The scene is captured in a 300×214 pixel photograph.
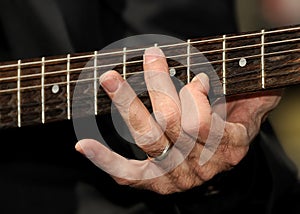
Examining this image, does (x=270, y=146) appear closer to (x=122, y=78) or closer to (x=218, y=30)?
(x=218, y=30)

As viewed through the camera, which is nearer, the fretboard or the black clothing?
the fretboard

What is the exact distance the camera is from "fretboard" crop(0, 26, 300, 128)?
3.27 ft

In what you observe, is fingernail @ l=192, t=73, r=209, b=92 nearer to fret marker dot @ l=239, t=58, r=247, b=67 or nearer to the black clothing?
fret marker dot @ l=239, t=58, r=247, b=67

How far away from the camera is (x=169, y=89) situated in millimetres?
1019

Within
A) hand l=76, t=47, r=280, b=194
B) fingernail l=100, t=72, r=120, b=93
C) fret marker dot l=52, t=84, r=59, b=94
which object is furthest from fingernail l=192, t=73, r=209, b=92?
fret marker dot l=52, t=84, r=59, b=94

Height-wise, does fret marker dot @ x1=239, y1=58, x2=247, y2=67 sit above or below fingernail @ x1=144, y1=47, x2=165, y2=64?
below

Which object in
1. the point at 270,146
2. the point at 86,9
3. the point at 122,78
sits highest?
the point at 86,9

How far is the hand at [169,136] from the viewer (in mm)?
1016

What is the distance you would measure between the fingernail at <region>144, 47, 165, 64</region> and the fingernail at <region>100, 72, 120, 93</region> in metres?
0.05

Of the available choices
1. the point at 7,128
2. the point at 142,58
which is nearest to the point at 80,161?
the point at 7,128

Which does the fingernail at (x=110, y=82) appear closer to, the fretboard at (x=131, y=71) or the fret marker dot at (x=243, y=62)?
the fretboard at (x=131, y=71)

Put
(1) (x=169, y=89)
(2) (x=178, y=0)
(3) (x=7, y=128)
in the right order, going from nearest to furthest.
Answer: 1. (1) (x=169, y=89)
2. (3) (x=7, y=128)
3. (2) (x=178, y=0)

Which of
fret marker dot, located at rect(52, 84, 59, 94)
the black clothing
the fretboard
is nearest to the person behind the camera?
the fretboard

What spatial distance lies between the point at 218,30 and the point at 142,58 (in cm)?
26
